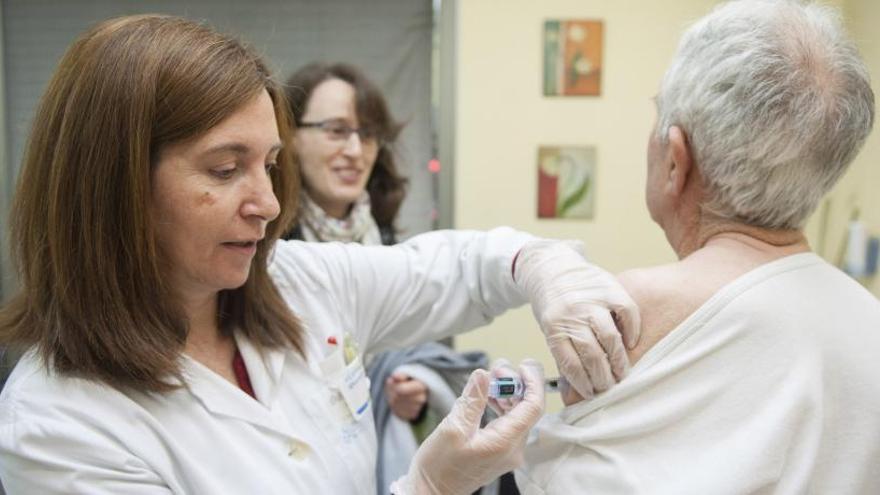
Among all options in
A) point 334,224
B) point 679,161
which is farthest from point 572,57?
point 679,161

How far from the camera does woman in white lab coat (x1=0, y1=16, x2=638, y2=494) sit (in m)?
0.88

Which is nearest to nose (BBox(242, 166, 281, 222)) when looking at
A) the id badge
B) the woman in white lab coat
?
the woman in white lab coat

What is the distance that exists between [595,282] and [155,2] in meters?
2.10

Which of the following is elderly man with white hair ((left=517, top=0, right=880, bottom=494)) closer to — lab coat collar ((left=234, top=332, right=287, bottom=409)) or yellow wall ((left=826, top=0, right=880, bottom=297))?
A: lab coat collar ((left=234, top=332, right=287, bottom=409))

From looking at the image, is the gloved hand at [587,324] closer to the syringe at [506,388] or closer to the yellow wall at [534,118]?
the syringe at [506,388]

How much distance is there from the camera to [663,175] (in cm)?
95

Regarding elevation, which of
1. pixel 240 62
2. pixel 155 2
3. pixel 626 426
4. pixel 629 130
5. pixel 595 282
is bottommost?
pixel 626 426

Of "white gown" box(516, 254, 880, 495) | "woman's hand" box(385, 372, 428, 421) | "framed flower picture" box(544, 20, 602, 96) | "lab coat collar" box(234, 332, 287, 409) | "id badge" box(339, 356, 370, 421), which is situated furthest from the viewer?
"framed flower picture" box(544, 20, 602, 96)

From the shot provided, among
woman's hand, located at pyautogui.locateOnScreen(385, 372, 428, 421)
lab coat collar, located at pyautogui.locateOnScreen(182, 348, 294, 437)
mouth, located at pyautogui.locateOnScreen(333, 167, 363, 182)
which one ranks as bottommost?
woman's hand, located at pyautogui.locateOnScreen(385, 372, 428, 421)

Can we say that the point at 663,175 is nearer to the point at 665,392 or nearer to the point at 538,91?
the point at 665,392

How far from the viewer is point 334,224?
6.03 feet

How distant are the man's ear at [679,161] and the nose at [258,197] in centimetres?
55

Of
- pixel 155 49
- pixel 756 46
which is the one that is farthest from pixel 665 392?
pixel 155 49

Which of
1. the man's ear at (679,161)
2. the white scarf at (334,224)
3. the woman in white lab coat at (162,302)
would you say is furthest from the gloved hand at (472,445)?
the white scarf at (334,224)
